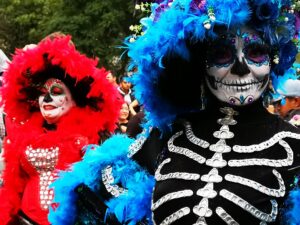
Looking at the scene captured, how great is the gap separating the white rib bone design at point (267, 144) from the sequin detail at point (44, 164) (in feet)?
6.75

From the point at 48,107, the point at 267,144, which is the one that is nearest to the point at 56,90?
the point at 48,107

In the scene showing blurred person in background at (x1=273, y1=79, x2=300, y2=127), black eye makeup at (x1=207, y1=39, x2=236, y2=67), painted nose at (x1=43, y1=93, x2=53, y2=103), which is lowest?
blurred person in background at (x1=273, y1=79, x2=300, y2=127)

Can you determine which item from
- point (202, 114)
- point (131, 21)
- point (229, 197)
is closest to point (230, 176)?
point (229, 197)

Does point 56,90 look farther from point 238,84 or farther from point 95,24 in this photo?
point 95,24

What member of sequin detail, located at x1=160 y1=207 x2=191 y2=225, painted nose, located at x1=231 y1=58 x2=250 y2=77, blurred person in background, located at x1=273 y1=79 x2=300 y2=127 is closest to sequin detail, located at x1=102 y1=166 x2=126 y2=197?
sequin detail, located at x1=160 y1=207 x2=191 y2=225

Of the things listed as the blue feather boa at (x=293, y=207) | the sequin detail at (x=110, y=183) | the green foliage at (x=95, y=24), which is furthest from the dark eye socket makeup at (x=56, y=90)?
the green foliage at (x=95, y=24)

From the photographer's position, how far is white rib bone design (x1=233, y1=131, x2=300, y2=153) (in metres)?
2.50

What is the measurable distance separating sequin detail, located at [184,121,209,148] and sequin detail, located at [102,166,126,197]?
452mm

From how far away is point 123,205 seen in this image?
283 cm

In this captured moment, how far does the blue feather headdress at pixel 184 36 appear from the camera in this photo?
2.46m

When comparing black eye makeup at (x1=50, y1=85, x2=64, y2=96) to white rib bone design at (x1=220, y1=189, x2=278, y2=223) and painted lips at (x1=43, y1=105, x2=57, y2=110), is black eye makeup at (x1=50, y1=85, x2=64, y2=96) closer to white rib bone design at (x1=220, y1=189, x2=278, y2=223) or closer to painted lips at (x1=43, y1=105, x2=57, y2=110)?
painted lips at (x1=43, y1=105, x2=57, y2=110)

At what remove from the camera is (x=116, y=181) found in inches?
116

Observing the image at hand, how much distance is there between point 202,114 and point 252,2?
0.51 metres

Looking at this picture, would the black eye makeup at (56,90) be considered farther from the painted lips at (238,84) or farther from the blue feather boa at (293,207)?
the blue feather boa at (293,207)
